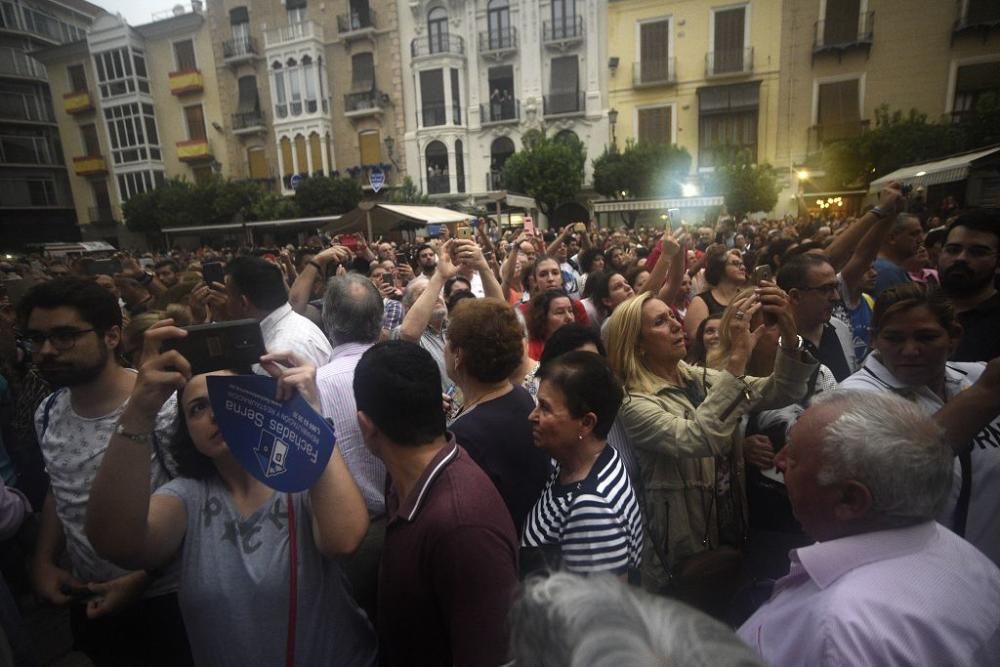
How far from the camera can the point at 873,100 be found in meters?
21.3

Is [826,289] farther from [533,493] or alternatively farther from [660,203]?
[660,203]

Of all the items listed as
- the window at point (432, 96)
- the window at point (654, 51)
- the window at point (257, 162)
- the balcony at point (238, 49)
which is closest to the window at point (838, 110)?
the window at point (654, 51)

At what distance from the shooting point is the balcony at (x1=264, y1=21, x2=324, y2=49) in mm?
26719

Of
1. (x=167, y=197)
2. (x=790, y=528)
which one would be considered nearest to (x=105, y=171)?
(x=167, y=197)

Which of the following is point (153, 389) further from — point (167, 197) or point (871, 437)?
point (167, 197)

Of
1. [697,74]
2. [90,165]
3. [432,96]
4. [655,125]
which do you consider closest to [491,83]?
[432,96]

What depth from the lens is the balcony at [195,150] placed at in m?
29.3

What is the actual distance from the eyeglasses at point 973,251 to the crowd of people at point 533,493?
0.01m

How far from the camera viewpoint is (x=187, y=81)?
2880 cm

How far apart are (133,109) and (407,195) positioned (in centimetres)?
1945

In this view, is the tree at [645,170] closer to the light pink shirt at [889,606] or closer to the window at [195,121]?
the light pink shirt at [889,606]

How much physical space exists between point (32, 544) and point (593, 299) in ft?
12.5

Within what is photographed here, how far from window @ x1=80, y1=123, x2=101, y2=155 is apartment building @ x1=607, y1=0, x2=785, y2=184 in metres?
31.2

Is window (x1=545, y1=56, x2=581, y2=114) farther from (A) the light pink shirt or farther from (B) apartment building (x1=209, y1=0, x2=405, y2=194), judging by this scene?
(A) the light pink shirt
